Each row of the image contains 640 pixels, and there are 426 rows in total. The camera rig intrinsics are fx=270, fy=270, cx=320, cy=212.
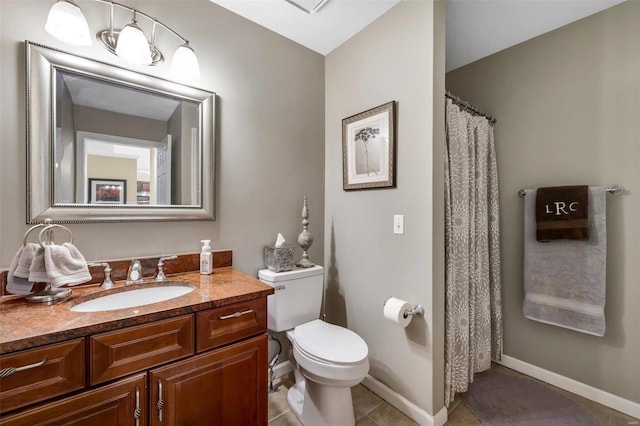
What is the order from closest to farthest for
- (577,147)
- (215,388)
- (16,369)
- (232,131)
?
1. (16,369)
2. (215,388)
3. (232,131)
4. (577,147)

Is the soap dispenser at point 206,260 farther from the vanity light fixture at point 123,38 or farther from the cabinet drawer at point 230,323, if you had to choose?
the vanity light fixture at point 123,38

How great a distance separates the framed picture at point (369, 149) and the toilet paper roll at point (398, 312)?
28.0 inches

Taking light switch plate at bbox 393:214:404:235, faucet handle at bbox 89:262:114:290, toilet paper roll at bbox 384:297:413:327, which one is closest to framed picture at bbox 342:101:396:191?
light switch plate at bbox 393:214:404:235

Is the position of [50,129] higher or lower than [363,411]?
higher

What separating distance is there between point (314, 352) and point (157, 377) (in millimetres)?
731

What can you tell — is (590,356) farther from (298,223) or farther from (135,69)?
(135,69)

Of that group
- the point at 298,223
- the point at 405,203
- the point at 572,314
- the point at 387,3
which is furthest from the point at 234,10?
the point at 572,314

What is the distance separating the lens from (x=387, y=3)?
1652 mm

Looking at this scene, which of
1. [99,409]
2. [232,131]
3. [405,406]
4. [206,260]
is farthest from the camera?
[232,131]

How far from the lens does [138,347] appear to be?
94 cm

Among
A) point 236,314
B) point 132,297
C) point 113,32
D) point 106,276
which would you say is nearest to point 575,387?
point 236,314

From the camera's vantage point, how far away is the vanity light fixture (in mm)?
1113

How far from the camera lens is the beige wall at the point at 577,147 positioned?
5.37 ft

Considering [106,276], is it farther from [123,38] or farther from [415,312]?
[415,312]
